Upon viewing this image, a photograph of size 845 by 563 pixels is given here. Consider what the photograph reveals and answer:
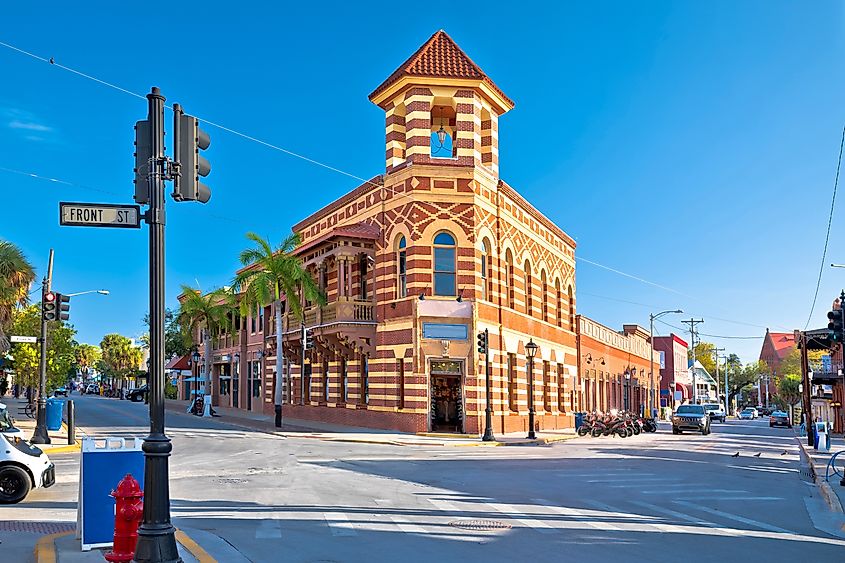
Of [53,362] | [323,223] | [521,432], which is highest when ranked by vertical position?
[323,223]

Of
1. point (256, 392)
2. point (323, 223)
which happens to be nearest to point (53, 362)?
point (256, 392)

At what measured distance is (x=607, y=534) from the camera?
11.1 meters

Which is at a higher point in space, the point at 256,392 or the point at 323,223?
the point at 323,223

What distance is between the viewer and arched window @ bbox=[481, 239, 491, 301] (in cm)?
3682

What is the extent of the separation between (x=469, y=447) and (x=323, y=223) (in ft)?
62.0

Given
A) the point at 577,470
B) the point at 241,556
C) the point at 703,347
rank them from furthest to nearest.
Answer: the point at 703,347 < the point at 577,470 < the point at 241,556

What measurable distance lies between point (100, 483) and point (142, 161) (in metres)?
3.79

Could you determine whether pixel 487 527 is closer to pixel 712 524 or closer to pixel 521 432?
pixel 712 524

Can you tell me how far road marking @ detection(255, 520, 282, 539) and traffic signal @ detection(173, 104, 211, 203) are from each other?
460 centimetres

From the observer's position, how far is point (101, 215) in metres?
8.59

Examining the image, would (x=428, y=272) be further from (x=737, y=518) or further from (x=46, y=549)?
(x=46, y=549)

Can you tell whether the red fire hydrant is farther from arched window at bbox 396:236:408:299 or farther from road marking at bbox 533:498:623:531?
arched window at bbox 396:236:408:299

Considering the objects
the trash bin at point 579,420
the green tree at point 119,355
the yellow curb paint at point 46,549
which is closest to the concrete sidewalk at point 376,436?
the trash bin at point 579,420

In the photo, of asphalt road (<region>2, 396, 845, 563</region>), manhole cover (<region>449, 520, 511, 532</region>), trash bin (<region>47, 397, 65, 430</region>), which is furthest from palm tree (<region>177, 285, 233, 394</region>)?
manhole cover (<region>449, 520, 511, 532</region>)
